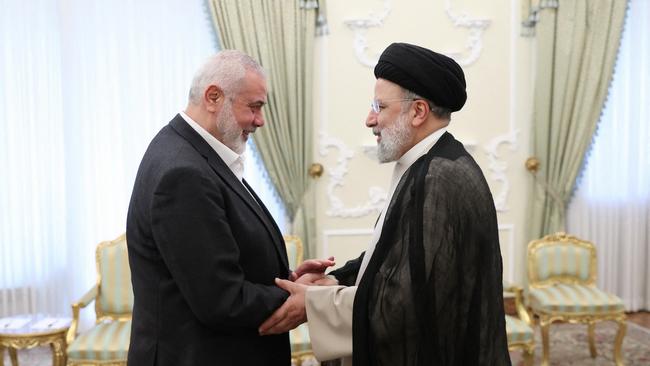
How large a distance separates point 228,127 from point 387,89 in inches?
20.9

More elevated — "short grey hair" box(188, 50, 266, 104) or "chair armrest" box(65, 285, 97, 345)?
"short grey hair" box(188, 50, 266, 104)

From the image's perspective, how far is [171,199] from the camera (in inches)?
74.4

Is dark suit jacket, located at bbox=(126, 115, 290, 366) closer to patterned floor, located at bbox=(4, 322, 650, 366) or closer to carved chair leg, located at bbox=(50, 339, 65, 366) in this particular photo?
carved chair leg, located at bbox=(50, 339, 65, 366)

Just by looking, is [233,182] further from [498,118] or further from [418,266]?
[498,118]

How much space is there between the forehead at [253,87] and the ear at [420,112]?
1.63 feet

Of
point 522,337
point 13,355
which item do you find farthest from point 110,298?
point 522,337

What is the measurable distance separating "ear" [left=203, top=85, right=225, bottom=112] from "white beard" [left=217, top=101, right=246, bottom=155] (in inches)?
0.9

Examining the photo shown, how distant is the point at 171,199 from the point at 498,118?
13.9 ft

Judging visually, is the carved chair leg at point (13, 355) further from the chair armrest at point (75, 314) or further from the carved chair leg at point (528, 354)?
the carved chair leg at point (528, 354)

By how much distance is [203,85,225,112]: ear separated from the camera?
212 cm

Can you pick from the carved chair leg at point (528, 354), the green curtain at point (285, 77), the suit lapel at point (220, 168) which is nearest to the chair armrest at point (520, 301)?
the carved chair leg at point (528, 354)

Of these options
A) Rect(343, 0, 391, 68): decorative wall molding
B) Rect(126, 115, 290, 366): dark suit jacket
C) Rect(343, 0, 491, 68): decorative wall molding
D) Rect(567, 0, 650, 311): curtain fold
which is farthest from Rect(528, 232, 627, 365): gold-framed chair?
Rect(126, 115, 290, 366): dark suit jacket

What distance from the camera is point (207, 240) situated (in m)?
1.89

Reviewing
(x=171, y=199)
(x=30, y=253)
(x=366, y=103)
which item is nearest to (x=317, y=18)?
(x=366, y=103)
